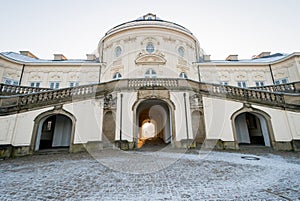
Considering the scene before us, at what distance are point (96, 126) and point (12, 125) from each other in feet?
16.1

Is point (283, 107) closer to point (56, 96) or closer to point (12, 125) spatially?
point (56, 96)

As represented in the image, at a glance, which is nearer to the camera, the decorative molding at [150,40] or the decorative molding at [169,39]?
the decorative molding at [150,40]

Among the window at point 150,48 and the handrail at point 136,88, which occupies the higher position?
the window at point 150,48

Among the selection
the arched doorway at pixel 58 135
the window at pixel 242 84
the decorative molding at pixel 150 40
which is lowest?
the arched doorway at pixel 58 135

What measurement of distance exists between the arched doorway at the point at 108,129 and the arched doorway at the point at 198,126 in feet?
18.6

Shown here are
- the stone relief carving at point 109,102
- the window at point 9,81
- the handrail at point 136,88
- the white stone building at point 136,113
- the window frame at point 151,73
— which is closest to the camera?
the white stone building at point 136,113

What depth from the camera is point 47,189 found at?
383 centimetres

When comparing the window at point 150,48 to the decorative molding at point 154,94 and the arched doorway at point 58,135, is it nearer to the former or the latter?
the decorative molding at point 154,94

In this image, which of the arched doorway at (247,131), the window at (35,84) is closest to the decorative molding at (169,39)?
the arched doorway at (247,131)

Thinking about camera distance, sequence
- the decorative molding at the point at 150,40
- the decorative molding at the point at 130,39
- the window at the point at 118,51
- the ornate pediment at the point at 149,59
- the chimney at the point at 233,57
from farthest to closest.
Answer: the chimney at the point at 233,57 → the window at the point at 118,51 → the decorative molding at the point at 130,39 → the decorative molding at the point at 150,40 → the ornate pediment at the point at 149,59

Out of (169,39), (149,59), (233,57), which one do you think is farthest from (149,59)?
(233,57)

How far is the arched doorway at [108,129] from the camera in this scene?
427 inches

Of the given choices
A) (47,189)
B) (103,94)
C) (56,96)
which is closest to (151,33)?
(103,94)

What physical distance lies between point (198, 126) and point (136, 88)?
523cm
